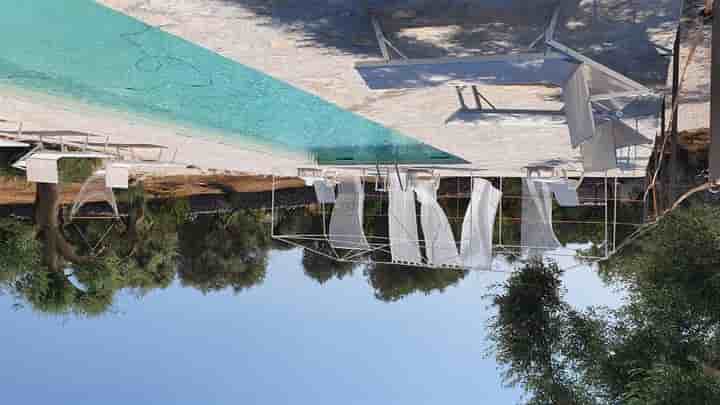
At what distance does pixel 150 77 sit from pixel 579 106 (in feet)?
14.0

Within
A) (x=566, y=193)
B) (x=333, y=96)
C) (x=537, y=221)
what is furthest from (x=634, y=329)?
(x=333, y=96)

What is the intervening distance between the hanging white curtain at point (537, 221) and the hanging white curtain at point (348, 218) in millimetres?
2690

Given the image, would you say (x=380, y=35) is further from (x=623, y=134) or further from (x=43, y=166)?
(x=43, y=166)

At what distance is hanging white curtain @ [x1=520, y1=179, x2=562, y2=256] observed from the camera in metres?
10.8

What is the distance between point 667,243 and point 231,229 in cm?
1289

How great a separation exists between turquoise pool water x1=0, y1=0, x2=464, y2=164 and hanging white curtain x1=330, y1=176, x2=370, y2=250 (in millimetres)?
2132

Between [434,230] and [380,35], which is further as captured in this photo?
[434,230]

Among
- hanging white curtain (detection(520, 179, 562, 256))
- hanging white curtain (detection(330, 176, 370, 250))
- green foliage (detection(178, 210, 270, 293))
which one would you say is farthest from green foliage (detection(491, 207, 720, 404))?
green foliage (detection(178, 210, 270, 293))

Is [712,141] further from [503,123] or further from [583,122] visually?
[503,123]

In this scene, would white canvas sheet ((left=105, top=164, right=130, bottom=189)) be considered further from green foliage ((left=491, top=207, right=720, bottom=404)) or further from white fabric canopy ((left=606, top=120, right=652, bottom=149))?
green foliage ((left=491, top=207, right=720, bottom=404))

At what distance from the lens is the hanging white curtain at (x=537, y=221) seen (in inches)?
426

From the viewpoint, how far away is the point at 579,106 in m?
5.21

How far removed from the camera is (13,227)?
16188 mm

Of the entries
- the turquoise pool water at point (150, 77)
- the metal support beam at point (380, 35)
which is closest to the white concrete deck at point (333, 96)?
the metal support beam at point (380, 35)
